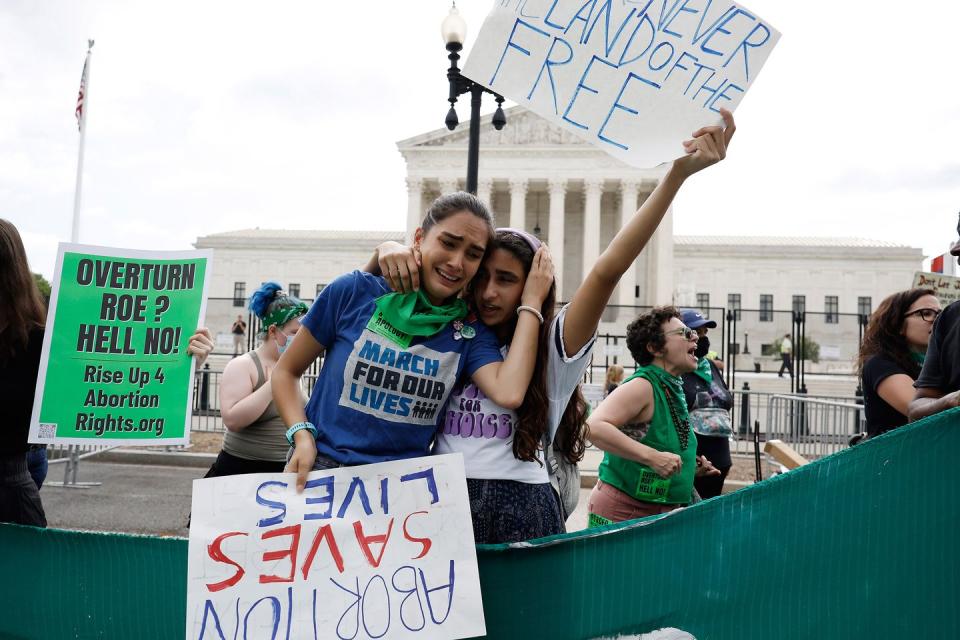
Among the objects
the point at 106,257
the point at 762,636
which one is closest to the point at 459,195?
the point at 762,636

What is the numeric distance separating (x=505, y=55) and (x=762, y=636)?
1575 millimetres

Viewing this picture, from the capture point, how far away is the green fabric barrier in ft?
4.78

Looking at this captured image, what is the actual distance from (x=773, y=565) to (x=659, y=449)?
158 centimetres

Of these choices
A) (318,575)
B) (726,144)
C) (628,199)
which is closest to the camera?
(318,575)

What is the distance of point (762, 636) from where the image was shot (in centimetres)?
156

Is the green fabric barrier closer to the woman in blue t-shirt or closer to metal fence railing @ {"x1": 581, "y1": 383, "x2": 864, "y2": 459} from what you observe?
the woman in blue t-shirt

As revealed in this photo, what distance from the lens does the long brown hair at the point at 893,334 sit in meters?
3.26

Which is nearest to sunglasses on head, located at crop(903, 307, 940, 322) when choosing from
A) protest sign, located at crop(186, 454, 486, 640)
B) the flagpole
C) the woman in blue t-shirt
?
the woman in blue t-shirt

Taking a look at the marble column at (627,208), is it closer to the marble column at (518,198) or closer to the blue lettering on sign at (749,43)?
the marble column at (518,198)

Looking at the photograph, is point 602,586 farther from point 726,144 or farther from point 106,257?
point 106,257

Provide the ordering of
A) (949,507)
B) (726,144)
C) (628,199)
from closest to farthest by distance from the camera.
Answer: (949,507), (726,144), (628,199)

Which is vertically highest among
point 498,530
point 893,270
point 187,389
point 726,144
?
point 893,270

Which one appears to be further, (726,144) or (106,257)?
(106,257)

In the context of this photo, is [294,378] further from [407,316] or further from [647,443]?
[647,443]
